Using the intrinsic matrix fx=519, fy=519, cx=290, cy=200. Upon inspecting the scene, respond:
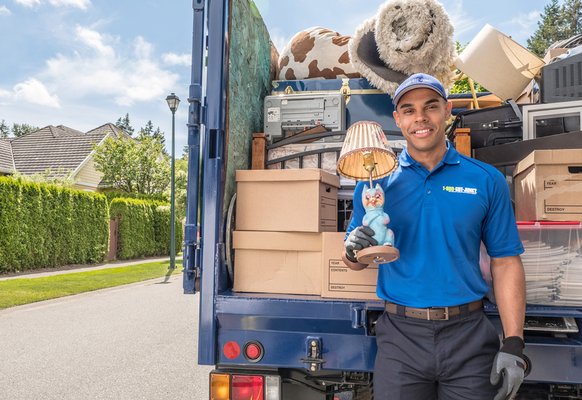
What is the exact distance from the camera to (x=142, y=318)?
319 inches

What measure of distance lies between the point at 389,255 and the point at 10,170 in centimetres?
3058

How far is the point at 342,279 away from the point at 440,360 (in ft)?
1.98

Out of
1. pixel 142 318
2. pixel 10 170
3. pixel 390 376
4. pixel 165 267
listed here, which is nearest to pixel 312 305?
pixel 390 376

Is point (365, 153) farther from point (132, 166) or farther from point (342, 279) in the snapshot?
point (132, 166)

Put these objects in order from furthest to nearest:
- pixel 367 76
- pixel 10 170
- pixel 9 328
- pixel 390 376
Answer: pixel 10 170 < pixel 9 328 < pixel 367 76 < pixel 390 376

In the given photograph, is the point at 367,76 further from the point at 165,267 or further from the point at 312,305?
the point at 165,267

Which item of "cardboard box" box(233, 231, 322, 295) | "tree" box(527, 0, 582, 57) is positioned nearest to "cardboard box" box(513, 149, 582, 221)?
"cardboard box" box(233, 231, 322, 295)

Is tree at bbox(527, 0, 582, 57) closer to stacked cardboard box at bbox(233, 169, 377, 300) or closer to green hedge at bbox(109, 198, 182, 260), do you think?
green hedge at bbox(109, 198, 182, 260)

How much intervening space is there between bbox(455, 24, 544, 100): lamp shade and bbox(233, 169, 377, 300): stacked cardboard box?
171 cm

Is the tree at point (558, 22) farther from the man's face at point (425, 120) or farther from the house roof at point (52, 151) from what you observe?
the man's face at point (425, 120)

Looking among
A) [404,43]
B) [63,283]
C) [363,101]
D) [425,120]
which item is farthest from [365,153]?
[63,283]

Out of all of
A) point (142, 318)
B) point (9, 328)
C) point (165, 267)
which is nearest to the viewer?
point (9, 328)

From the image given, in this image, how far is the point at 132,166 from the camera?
2858cm

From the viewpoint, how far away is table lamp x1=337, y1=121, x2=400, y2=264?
6.07 ft
